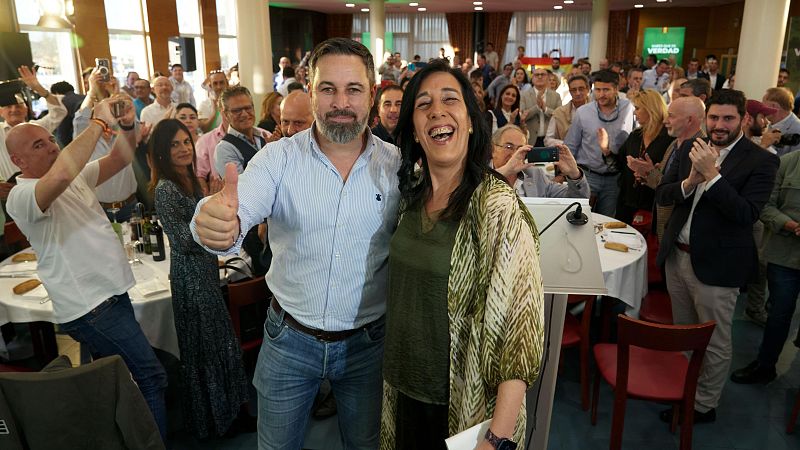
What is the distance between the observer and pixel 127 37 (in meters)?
11.0

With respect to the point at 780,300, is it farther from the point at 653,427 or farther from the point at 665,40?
the point at 665,40

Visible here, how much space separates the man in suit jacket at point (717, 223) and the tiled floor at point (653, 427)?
0.12 metres

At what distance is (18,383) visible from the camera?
164 centimetres

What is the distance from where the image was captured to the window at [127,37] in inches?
419

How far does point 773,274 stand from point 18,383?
356 cm

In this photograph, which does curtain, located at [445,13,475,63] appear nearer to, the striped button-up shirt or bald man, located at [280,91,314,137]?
bald man, located at [280,91,314,137]

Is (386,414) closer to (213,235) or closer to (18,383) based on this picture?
(213,235)

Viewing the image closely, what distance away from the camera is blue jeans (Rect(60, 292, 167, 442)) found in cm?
226

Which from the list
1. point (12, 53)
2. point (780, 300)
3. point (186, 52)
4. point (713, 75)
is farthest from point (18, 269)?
point (713, 75)

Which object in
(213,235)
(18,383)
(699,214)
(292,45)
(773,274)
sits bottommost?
(773,274)

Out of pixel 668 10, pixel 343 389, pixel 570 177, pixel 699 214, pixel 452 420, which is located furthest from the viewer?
pixel 668 10

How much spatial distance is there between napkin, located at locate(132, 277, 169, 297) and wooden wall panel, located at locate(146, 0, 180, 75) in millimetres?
10131

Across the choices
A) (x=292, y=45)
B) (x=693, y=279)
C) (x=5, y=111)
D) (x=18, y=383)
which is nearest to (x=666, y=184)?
(x=693, y=279)

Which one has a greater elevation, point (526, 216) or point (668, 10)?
point (668, 10)
